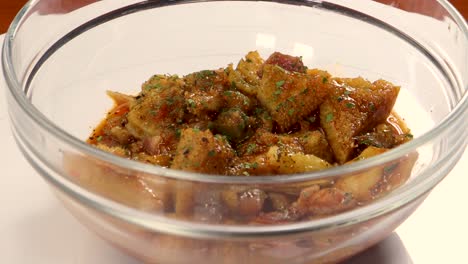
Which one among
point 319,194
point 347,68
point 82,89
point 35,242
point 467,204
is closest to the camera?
point 319,194

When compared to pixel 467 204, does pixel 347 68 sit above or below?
above

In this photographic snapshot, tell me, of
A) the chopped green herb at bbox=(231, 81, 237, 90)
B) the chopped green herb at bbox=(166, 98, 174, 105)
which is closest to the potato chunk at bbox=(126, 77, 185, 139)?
the chopped green herb at bbox=(166, 98, 174, 105)

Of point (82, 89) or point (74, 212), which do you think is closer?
point (74, 212)

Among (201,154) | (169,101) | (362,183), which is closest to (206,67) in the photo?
(169,101)

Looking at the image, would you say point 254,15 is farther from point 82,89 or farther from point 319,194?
point 319,194

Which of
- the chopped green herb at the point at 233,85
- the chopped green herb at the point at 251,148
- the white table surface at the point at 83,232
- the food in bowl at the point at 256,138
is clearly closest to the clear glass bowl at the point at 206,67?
the food in bowl at the point at 256,138

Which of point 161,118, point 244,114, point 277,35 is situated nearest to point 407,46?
point 277,35

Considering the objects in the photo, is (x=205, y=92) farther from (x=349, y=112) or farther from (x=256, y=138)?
(x=349, y=112)
